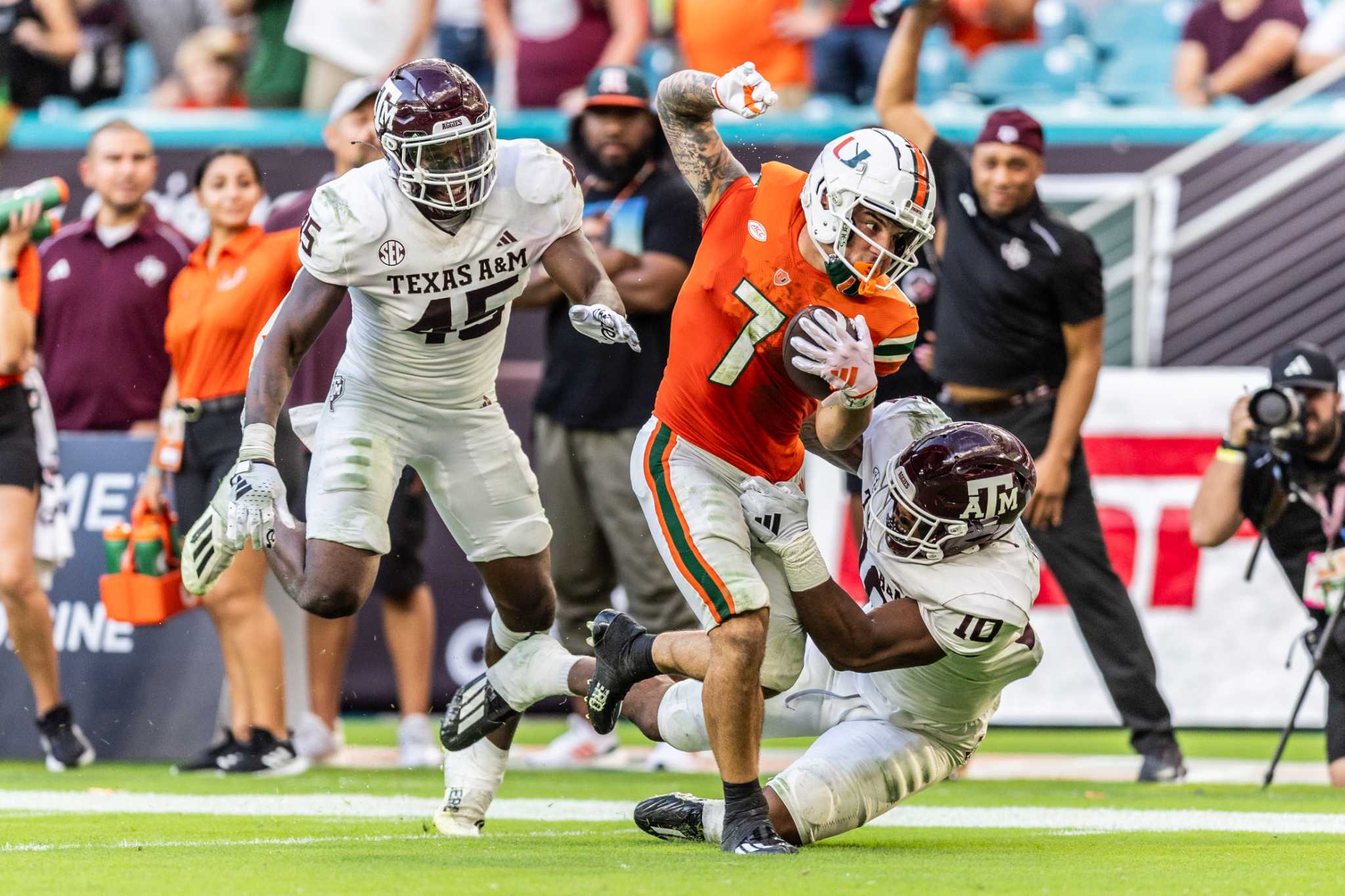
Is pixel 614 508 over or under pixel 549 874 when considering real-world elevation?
under

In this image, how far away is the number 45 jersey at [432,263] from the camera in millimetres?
4977

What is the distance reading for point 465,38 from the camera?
34.1 ft

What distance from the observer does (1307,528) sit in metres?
6.98

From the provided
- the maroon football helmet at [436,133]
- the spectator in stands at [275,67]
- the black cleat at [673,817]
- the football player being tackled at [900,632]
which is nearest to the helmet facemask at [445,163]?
the maroon football helmet at [436,133]

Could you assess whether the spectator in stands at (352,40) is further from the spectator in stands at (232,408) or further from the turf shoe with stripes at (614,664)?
the turf shoe with stripes at (614,664)

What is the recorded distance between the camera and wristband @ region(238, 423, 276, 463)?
4.87 m

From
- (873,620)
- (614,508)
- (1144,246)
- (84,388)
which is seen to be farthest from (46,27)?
(873,620)

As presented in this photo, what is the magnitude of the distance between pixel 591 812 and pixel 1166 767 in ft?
8.10

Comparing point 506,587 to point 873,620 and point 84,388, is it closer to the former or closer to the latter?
point 873,620

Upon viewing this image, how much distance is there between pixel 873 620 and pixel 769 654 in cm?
45

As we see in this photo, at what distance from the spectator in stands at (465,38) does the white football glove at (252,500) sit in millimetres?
5819

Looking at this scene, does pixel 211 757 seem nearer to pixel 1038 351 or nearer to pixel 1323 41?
pixel 1038 351

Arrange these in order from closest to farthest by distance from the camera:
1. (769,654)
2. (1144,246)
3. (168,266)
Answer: (769,654), (168,266), (1144,246)

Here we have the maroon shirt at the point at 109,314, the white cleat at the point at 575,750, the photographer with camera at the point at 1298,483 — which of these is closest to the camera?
the photographer with camera at the point at 1298,483
